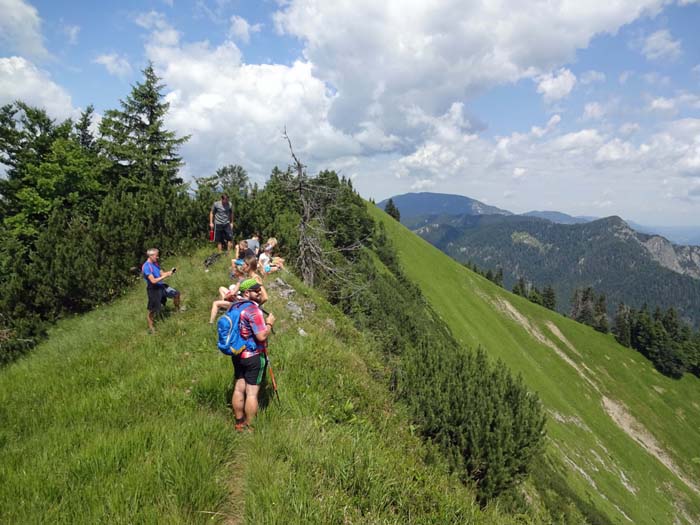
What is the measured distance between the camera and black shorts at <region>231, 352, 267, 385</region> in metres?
5.31

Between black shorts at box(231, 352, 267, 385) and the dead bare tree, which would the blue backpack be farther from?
the dead bare tree

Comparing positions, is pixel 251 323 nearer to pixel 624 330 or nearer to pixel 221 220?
pixel 221 220

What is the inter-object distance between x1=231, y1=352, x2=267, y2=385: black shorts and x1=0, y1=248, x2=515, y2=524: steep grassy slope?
63 centimetres

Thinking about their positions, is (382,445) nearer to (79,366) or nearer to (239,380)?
(239,380)

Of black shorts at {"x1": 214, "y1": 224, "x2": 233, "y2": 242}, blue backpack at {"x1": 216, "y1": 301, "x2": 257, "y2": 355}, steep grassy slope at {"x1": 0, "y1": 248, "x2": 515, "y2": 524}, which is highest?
black shorts at {"x1": 214, "y1": 224, "x2": 233, "y2": 242}

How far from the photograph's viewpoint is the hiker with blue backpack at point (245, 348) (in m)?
5.20

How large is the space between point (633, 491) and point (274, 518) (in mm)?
56355

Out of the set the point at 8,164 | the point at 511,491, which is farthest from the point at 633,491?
the point at 8,164

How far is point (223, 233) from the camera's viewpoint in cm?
1570

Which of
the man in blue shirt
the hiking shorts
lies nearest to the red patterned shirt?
the man in blue shirt

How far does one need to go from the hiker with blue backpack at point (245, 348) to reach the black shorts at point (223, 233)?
10.7 meters

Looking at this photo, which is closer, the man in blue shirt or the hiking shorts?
the man in blue shirt

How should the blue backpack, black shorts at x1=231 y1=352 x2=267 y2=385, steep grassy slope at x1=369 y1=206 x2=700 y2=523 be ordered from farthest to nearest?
steep grassy slope at x1=369 y1=206 x2=700 y2=523, black shorts at x1=231 y1=352 x2=267 y2=385, the blue backpack

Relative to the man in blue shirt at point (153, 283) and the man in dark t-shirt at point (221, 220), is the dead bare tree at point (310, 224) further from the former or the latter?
the man in blue shirt at point (153, 283)
